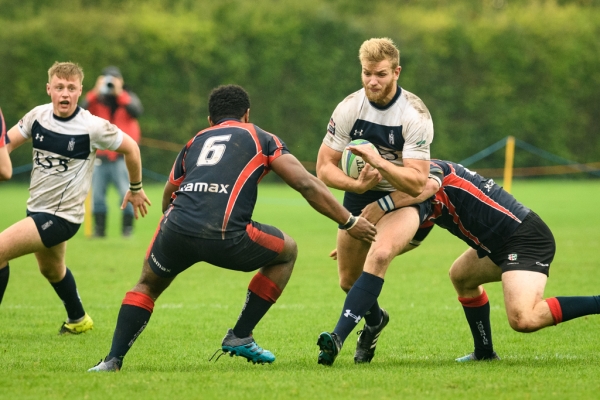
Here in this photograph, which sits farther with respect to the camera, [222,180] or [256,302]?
[256,302]

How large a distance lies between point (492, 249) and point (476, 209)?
0.30m

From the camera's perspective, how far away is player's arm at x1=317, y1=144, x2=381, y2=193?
6070 millimetres

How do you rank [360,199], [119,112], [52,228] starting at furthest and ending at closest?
[119,112] → [52,228] → [360,199]

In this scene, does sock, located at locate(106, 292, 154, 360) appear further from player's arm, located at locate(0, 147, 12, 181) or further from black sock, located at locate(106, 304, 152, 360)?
player's arm, located at locate(0, 147, 12, 181)

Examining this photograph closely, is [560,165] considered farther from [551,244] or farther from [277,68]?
[551,244]

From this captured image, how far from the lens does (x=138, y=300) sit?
18.7 ft

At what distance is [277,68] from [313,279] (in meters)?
19.9

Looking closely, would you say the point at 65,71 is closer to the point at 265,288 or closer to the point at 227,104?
the point at 227,104

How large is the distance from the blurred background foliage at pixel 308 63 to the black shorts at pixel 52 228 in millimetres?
20523

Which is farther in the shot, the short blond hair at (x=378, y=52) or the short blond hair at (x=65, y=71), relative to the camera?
the short blond hair at (x=65, y=71)

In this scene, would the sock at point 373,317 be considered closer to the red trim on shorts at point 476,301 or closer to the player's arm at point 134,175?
the red trim on shorts at point 476,301

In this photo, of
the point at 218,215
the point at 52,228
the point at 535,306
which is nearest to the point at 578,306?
the point at 535,306

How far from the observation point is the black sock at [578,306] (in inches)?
232

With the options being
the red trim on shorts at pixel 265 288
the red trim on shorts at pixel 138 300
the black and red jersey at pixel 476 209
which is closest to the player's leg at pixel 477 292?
the black and red jersey at pixel 476 209
